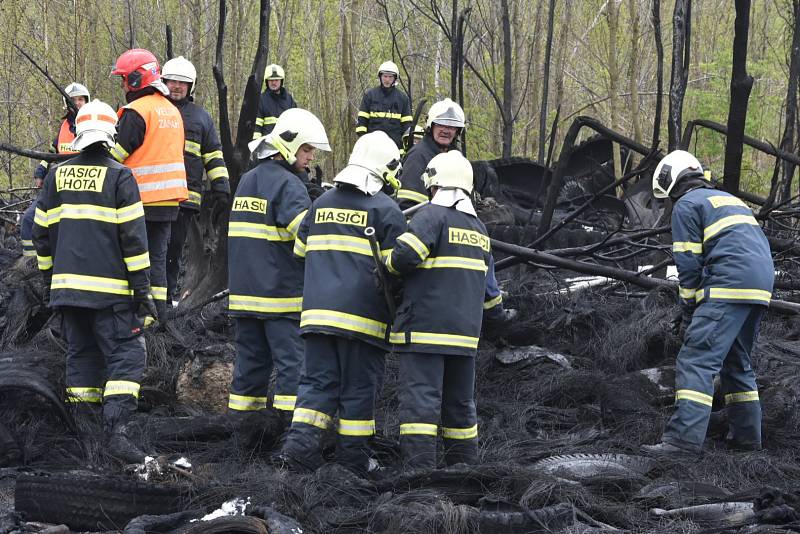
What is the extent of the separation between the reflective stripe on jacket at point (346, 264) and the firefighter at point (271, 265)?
496 mm

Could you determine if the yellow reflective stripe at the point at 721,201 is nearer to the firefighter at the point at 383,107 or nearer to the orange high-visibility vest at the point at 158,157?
the orange high-visibility vest at the point at 158,157

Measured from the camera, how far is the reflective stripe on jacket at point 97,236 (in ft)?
18.4

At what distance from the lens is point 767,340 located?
25.1ft

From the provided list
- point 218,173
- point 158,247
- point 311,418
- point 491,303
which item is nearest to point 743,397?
point 491,303

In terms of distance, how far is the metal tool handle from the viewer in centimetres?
507

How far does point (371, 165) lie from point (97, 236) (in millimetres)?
1675

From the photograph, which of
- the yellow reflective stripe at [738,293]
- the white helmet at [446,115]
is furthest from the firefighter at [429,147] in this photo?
the yellow reflective stripe at [738,293]

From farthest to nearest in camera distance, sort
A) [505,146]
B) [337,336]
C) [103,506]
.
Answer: [505,146] → [337,336] → [103,506]

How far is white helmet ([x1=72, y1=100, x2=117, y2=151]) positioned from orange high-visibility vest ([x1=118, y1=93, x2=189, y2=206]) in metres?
1.01

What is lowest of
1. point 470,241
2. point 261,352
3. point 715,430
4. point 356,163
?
point 715,430

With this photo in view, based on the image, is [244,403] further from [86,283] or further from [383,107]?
[383,107]

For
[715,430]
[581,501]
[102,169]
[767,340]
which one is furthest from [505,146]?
[581,501]

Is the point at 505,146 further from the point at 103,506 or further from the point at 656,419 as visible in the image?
the point at 103,506

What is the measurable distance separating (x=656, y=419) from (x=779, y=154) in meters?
2.39
